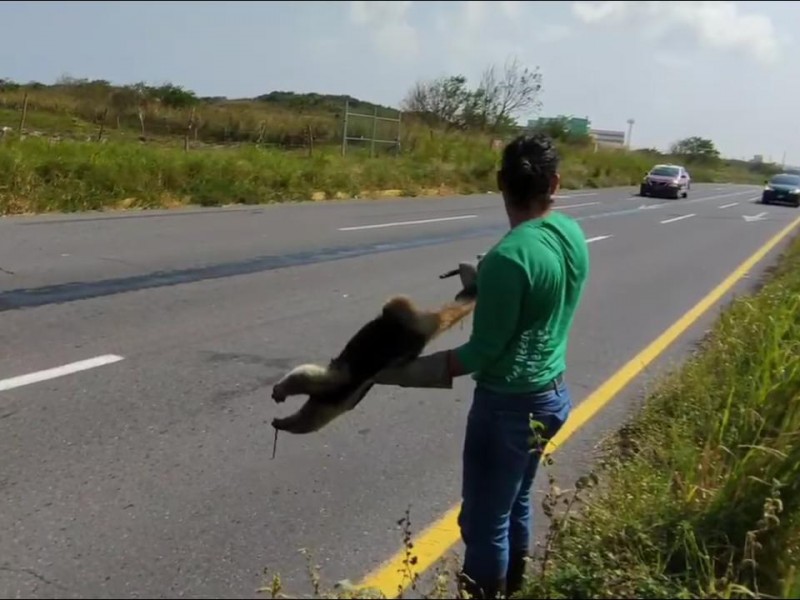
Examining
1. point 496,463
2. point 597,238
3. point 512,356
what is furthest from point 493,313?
point 597,238

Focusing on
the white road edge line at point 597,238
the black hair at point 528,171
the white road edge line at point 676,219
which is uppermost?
the black hair at point 528,171

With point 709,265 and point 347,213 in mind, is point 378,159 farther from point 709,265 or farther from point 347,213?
point 709,265

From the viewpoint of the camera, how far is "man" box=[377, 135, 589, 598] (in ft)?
10.1

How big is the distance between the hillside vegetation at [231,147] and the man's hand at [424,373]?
596cm

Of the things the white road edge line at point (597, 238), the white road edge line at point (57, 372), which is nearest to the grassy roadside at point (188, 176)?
the white road edge line at point (597, 238)

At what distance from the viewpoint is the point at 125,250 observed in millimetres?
11852

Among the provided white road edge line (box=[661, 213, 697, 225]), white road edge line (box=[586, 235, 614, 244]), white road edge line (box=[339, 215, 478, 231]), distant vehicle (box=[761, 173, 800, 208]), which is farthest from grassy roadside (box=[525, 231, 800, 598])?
distant vehicle (box=[761, 173, 800, 208])

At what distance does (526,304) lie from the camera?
10.3 feet

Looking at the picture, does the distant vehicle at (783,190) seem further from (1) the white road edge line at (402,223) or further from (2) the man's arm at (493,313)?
(2) the man's arm at (493,313)

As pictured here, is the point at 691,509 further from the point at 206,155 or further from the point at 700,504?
the point at 206,155

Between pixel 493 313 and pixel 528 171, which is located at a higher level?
pixel 528 171

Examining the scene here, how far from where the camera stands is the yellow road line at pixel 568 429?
3.91 meters

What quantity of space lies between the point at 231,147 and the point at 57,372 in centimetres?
2199

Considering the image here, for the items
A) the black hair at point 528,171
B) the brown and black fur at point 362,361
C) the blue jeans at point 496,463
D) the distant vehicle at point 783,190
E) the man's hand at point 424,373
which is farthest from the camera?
the distant vehicle at point 783,190
